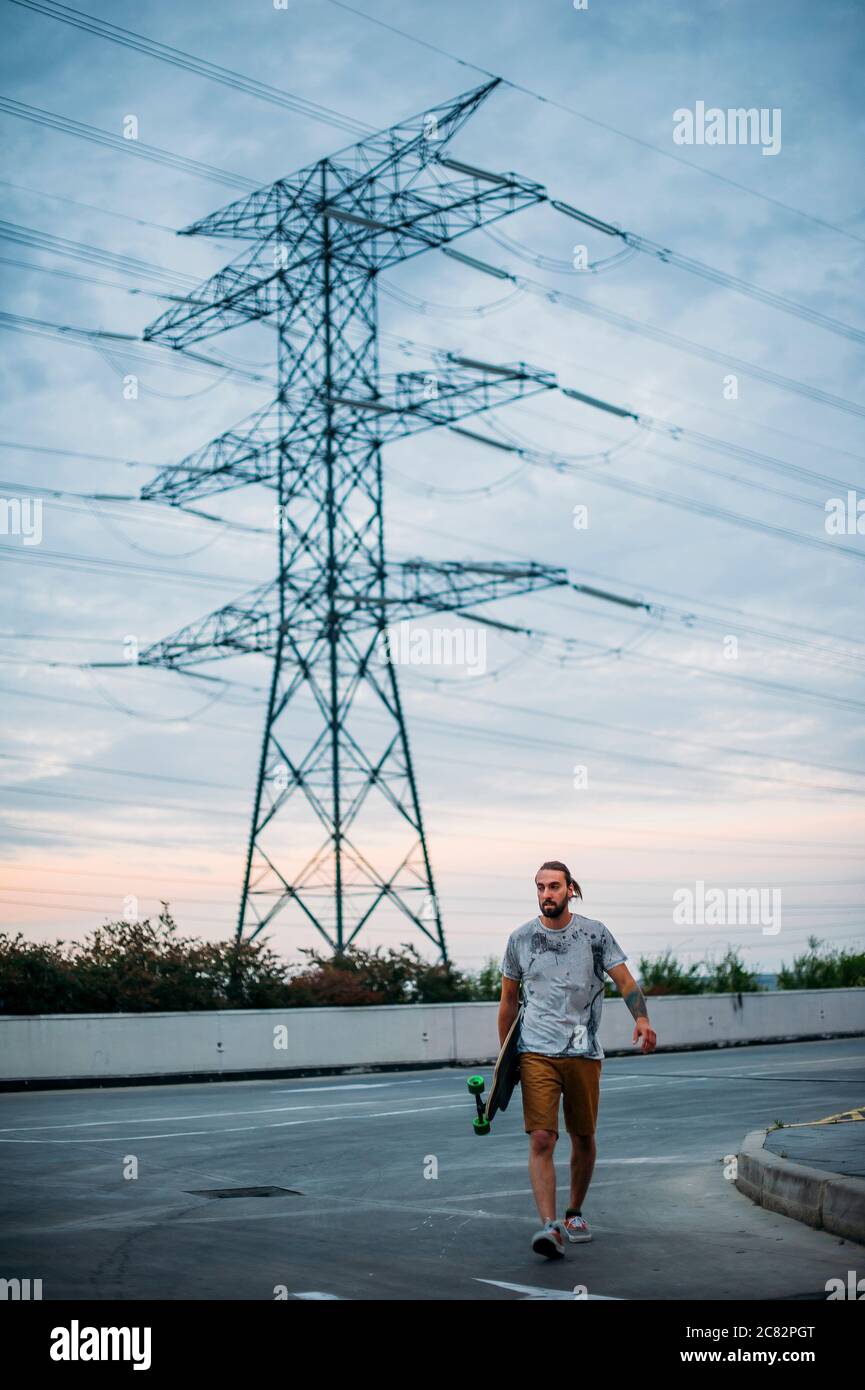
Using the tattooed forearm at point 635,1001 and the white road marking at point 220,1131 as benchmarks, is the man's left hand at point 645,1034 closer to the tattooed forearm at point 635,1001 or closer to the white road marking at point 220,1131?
the tattooed forearm at point 635,1001

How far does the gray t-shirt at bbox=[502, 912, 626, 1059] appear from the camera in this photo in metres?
8.23

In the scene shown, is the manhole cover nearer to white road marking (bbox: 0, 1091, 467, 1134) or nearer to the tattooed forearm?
the tattooed forearm

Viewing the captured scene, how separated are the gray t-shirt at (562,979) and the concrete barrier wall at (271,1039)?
58.4 feet

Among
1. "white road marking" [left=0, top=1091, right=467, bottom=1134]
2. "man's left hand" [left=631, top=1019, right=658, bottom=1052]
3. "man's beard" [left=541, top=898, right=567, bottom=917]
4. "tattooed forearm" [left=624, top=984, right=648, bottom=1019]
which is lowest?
"white road marking" [left=0, top=1091, right=467, bottom=1134]

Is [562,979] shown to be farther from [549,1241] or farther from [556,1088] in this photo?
[549,1241]

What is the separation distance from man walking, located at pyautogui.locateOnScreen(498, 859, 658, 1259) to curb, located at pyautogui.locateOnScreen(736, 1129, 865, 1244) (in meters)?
1.46

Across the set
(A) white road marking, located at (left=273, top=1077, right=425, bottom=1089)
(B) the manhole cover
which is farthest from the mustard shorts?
(A) white road marking, located at (left=273, top=1077, right=425, bottom=1089)

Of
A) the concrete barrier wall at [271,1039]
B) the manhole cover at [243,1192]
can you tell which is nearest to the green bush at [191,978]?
the concrete barrier wall at [271,1039]

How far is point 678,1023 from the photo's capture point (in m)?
38.1

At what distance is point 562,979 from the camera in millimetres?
8273

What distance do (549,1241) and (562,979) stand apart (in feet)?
4.48

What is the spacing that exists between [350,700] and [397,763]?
1705 mm
